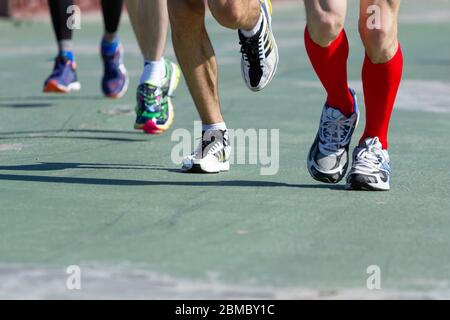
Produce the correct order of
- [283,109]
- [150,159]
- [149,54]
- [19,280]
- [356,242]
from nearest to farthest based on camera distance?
[19,280] < [356,242] < [150,159] < [149,54] < [283,109]

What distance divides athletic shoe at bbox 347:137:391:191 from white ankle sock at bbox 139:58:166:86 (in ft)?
5.61

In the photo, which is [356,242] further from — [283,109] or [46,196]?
[283,109]

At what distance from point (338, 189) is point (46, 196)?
4.02 ft

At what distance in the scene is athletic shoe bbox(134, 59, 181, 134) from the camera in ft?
21.9

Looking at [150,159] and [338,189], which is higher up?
[150,159]

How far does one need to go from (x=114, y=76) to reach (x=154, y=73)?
1.74 m

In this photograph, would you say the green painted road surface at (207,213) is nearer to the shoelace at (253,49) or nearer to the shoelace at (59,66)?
the shoelace at (59,66)

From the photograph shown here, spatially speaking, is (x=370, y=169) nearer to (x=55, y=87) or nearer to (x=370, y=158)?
(x=370, y=158)

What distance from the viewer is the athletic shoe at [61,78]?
331 inches

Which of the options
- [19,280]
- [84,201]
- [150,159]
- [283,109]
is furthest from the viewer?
[283,109]

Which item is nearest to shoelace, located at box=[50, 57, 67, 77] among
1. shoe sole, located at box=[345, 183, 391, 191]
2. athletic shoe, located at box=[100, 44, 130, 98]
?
athletic shoe, located at box=[100, 44, 130, 98]
